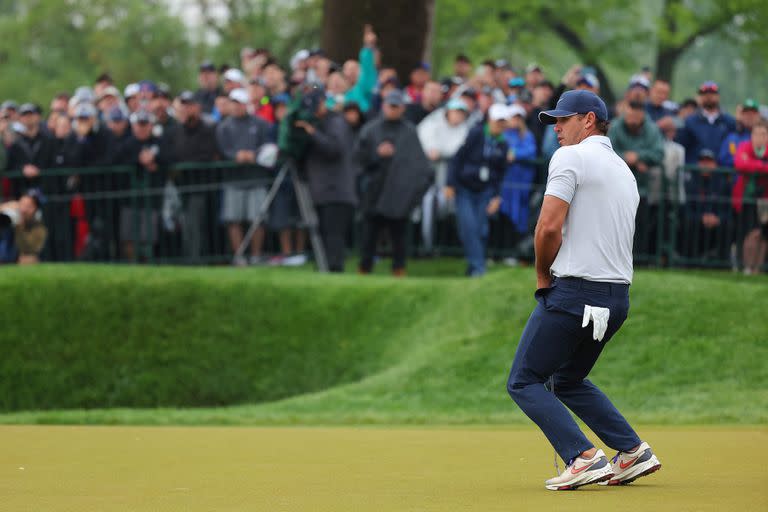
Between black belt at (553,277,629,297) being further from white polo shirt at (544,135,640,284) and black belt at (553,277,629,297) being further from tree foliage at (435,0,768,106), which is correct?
tree foliage at (435,0,768,106)

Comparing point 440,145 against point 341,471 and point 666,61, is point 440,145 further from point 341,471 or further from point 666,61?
A: point 666,61

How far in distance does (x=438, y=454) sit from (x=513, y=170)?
9.36 m

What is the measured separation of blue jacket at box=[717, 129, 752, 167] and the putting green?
7.90 metres

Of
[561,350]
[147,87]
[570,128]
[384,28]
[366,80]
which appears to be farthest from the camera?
[384,28]

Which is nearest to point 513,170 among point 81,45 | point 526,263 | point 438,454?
point 526,263

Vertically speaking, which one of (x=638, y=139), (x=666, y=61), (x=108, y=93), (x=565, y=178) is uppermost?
(x=666, y=61)

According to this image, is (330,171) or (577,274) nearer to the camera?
(577,274)

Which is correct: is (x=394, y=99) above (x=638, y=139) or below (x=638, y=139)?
above

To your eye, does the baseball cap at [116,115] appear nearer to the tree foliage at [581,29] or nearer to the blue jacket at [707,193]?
the blue jacket at [707,193]

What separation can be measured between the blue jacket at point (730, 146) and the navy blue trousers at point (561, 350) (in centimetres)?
1107

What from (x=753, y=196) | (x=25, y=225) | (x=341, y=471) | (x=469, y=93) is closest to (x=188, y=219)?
(x=25, y=225)

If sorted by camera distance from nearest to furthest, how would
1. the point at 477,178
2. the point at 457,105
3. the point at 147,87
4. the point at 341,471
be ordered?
the point at 341,471 → the point at 477,178 → the point at 457,105 → the point at 147,87

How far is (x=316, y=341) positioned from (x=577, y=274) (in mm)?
8196

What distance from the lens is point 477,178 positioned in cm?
1727
